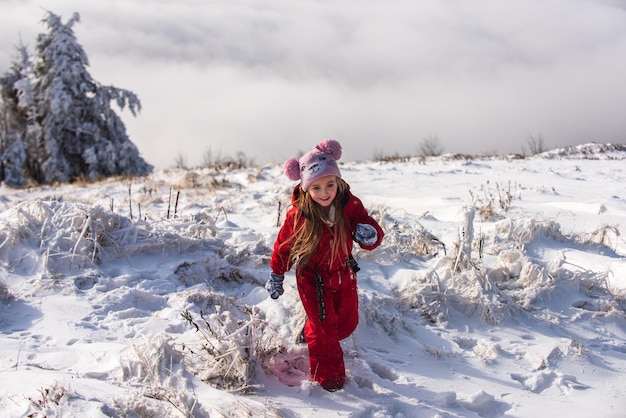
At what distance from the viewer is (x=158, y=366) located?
2.45 metres

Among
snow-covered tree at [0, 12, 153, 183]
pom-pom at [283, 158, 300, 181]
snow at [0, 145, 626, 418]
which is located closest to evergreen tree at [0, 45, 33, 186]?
snow-covered tree at [0, 12, 153, 183]

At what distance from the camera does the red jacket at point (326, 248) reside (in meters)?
2.77

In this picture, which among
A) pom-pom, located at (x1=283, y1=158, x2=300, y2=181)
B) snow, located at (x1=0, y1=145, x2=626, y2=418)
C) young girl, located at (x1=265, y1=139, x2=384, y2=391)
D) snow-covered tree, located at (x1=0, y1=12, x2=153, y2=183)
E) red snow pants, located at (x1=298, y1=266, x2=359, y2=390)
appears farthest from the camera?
snow-covered tree, located at (x1=0, y1=12, x2=153, y2=183)

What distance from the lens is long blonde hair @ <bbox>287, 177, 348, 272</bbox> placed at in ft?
8.96

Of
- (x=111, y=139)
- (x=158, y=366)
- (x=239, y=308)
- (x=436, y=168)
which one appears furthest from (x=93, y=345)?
(x=111, y=139)

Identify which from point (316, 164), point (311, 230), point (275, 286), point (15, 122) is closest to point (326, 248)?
point (311, 230)

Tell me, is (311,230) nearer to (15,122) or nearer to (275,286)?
(275,286)

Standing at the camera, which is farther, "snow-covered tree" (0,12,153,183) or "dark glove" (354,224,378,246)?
"snow-covered tree" (0,12,153,183)

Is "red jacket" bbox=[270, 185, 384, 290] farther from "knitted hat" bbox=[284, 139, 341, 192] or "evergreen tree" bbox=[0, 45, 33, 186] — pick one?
"evergreen tree" bbox=[0, 45, 33, 186]

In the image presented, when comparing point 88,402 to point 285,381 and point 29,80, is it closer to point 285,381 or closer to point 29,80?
point 285,381

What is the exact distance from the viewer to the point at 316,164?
8.89 feet

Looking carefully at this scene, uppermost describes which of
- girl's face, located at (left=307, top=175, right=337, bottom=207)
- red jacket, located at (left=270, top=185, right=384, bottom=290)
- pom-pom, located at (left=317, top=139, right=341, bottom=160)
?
pom-pom, located at (left=317, top=139, right=341, bottom=160)

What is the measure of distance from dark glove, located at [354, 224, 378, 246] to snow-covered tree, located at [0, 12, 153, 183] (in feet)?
64.5

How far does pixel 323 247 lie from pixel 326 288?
248mm
